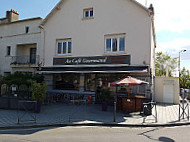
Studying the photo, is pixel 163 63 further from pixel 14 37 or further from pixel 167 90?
pixel 14 37

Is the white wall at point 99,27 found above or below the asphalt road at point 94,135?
above

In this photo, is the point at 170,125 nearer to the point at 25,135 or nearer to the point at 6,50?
the point at 25,135

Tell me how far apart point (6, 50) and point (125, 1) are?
13.0m

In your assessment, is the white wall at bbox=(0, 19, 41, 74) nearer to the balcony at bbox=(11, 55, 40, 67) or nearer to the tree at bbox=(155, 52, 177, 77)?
the balcony at bbox=(11, 55, 40, 67)

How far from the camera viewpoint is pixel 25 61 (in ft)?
52.6

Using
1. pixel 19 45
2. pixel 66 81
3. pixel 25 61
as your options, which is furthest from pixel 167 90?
pixel 19 45

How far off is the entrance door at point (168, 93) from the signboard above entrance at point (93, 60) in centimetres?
578

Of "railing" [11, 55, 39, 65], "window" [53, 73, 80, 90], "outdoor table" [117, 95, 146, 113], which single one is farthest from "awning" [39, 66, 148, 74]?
"railing" [11, 55, 39, 65]

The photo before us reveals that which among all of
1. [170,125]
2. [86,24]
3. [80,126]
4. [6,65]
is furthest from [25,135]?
[6,65]

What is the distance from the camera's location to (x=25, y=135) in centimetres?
584

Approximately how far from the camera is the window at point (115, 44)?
1267cm

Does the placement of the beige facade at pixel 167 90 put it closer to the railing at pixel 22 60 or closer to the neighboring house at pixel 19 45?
the neighboring house at pixel 19 45

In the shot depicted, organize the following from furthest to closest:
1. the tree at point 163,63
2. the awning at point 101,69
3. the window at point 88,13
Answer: the tree at point 163,63
the window at point 88,13
the awning at point 101,69

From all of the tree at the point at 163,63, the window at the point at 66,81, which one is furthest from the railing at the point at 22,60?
the tree at the point at 163,63
